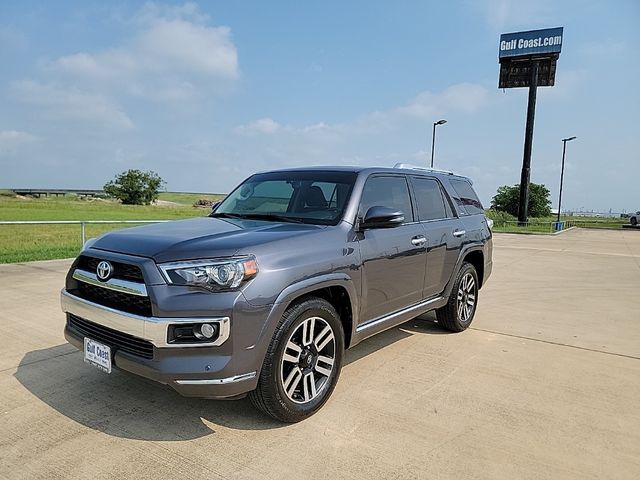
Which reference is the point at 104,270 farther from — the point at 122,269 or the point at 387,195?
the point at 387,195

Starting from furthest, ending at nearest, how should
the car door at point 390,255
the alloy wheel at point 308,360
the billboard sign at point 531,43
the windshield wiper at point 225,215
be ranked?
1. the billboard sign at point 531,43
2. the windshield wiper at point 225,215
3. the car door at point 390,255
4. the alloy wheel at point 308,360

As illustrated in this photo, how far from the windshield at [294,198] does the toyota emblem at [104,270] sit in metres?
1.34

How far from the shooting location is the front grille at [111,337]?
9.00 ft

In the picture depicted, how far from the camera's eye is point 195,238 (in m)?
2.95

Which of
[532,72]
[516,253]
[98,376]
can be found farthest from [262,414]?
[532,72]

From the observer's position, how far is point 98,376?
3771 mm

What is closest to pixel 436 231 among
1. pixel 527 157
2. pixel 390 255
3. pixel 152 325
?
pixel 390 255

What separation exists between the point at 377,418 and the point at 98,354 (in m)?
1.92

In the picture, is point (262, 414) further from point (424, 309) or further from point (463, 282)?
point (463, 282)

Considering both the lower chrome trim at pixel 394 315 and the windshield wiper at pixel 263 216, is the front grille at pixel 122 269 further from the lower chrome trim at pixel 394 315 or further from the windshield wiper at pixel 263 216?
the lower chrome trim at pixel 394 315

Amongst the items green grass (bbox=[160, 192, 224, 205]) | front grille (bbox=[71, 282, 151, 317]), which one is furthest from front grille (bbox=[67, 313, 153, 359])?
green grass (bbox=[160, 192, 224, 205])

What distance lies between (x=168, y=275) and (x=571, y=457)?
2.65 m

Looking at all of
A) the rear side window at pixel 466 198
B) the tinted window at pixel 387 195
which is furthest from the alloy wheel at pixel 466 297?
the tinted window at pixel 387 195

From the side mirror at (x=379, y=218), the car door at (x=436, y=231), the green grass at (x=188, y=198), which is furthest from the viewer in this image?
the green grass at (x=188, y=198)
